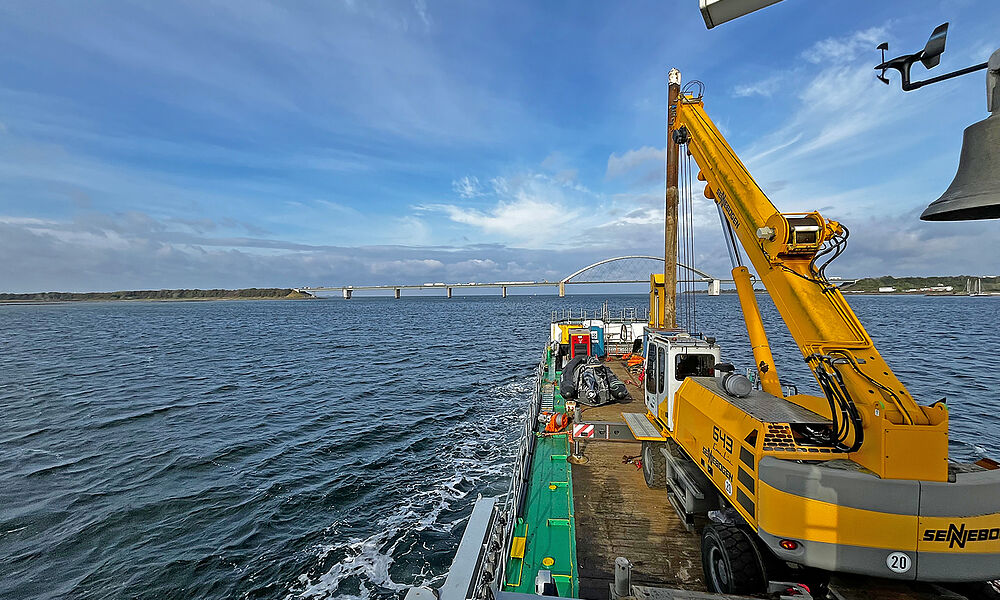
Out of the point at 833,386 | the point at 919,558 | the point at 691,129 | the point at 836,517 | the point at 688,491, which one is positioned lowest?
the point at 688,491

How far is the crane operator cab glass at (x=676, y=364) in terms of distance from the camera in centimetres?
811

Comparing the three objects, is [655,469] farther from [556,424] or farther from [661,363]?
[556,424]

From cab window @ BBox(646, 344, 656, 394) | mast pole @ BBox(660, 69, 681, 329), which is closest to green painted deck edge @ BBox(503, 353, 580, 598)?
cab window @ BBox(646, 344, 656, 394)

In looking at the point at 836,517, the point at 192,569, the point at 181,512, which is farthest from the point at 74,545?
the point at 836,517

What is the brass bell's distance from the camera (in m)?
1.72

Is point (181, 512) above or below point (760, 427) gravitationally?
below

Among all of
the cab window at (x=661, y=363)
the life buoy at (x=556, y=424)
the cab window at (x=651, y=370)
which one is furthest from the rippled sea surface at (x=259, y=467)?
the cab window at (x=661, y=363)

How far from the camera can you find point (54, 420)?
19.4 meters

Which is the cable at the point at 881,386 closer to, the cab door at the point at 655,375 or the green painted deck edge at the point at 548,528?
the cab door at the point at 655,375

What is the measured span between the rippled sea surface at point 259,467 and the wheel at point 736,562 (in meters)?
6.54

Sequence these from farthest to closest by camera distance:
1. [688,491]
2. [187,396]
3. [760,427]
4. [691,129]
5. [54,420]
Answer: [187,396] < [54,420] < [691,129] < [688,491] < [760,427]

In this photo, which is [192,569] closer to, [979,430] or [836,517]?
[836,517]

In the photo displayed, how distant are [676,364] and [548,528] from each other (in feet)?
12.4

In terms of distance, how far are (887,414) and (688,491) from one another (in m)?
3.15
